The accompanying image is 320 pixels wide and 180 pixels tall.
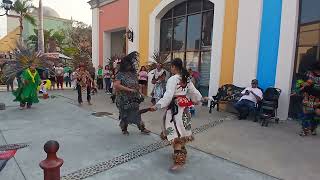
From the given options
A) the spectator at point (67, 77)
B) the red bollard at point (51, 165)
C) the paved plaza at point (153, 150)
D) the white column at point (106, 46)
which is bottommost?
the paved plaza at point (153, 150)

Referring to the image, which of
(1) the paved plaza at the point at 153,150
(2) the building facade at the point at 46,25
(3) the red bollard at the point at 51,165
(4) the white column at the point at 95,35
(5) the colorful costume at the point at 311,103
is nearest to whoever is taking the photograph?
(3) the red bollard at the point at 51,165

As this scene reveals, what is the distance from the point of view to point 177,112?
13.8ft

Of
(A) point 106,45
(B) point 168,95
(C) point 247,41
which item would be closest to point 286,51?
(C) point 247,41

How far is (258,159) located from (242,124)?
96.2 inches

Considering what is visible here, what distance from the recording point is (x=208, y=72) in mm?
Result: 9875

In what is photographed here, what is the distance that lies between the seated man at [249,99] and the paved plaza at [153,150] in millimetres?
356

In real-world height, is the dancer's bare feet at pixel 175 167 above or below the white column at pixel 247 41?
below

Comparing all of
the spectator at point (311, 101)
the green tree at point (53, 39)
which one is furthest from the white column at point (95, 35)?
the green tree at point (53, 39)

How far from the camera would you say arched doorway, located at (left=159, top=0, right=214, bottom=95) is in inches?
391

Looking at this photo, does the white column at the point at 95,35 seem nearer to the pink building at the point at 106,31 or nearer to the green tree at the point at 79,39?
the pink building at the point at 106,31

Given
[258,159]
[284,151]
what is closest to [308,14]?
[284,151]

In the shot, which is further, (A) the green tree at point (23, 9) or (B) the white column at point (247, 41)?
(A) the green tree at point (23, 9)

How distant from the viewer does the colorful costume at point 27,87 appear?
28.2 ft

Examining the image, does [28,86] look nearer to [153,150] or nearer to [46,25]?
[153,150]
